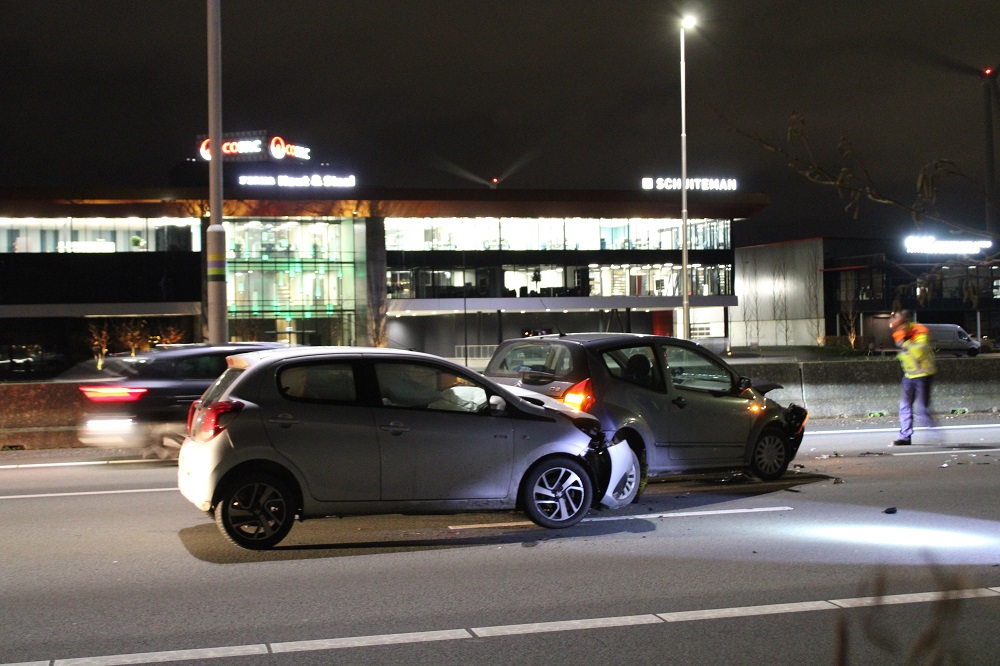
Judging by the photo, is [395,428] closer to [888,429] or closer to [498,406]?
[498,406]

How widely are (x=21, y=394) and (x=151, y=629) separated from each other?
11576 mm

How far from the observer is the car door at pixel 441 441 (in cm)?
830

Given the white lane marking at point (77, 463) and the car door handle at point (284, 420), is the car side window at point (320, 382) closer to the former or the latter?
the car door handle at point (284, 420)

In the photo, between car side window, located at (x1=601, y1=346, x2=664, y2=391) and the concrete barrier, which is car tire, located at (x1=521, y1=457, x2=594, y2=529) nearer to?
car side window, located at (x1=601, y1=346, x2=664, y2=391)

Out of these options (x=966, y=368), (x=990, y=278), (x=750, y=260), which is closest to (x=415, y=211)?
(x=750, y=260)

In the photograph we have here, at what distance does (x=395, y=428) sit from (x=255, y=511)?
130 centimetres

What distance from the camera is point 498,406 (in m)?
8.73

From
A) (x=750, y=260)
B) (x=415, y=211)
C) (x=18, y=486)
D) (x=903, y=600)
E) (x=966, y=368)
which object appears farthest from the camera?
(x=750, y=260)

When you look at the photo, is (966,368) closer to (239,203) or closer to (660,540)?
(660,540)

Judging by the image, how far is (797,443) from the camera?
1198cm

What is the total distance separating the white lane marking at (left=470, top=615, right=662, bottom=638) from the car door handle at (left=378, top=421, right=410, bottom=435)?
8.49 feet

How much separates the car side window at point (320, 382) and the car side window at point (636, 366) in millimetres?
3224

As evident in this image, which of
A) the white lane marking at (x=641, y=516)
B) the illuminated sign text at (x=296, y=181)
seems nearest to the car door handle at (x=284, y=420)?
the white lane marking at (x=641, y=516)

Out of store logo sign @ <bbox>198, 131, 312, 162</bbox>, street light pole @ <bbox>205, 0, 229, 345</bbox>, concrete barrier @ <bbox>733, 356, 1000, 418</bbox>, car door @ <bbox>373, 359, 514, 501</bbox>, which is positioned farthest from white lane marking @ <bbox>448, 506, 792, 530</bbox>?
store logo sign @ <bbox>198, 131, 312, 162</bbox>
